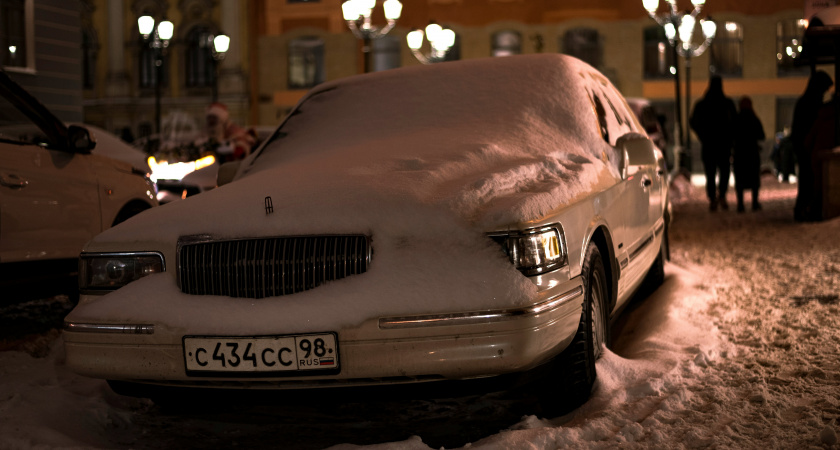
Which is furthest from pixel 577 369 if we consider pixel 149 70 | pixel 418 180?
A: pixel 149 70

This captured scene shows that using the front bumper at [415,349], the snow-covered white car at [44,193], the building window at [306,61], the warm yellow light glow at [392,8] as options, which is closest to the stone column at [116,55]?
the building window at [306,61]

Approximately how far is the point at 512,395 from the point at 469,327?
1237mm

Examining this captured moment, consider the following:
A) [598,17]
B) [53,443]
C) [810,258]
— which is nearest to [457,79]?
[53,443]

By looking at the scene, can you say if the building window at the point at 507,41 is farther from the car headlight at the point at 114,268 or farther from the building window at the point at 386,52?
the car headlight at the point at 114,268

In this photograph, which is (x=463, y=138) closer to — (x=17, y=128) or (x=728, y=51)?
(x=17, y=128)

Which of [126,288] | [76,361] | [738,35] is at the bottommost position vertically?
[76,361]

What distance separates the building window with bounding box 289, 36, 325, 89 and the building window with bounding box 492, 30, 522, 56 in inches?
291

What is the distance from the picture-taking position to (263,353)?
11.1 feet

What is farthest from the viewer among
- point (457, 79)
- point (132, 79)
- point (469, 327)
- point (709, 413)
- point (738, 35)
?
point (132, 79)

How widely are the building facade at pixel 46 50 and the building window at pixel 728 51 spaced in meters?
26.6

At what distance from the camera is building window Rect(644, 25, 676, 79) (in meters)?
39.1

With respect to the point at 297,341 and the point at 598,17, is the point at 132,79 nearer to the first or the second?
the point at 598,17

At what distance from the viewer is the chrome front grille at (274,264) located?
351 centimetres

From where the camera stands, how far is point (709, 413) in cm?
386
